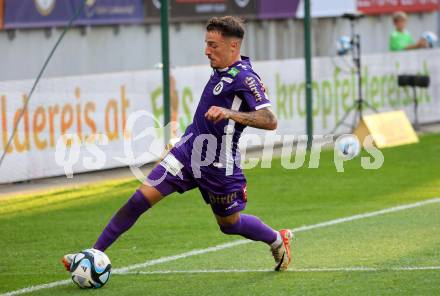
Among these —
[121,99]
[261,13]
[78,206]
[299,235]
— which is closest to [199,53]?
[261,13]

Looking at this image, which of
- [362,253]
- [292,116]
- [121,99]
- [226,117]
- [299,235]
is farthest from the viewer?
[292,116]

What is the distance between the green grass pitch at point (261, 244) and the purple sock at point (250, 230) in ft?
0.94

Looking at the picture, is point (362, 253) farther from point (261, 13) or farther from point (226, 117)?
point (261, 13)

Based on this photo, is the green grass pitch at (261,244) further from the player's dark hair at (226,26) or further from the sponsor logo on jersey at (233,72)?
the player's dark hair at (226,26)

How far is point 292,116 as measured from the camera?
62.4ft

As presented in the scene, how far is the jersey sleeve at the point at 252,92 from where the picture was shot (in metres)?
8.10

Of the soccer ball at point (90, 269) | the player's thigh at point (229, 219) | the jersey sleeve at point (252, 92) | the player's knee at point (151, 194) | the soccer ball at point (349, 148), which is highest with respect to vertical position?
the jersey sleeve at point (252, 92)

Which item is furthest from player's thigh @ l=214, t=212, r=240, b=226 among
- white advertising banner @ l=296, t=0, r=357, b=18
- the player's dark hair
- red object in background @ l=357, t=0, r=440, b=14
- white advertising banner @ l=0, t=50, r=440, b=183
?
red object in background @ l=357, t=0, r=440, b=14

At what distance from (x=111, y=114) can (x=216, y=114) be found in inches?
333

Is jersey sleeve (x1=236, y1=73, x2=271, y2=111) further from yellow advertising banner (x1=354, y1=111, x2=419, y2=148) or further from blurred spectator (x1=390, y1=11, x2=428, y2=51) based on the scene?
blurred spectator (x1=390, y1=11, x2=428, y2=51)

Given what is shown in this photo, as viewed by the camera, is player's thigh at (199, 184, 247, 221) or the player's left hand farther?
player's thigh at (199, 184, 247, 221)

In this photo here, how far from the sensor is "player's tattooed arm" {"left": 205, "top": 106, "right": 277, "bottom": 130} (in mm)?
7695

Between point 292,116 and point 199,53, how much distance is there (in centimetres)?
484

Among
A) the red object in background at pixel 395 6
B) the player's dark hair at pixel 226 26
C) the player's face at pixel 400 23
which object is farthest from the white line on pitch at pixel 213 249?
the red object in background at pixel 395 6
